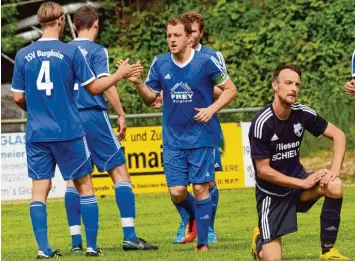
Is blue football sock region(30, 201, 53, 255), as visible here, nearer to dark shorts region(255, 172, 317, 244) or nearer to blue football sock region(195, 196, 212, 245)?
blue football sock region(195, 196, 212, 245)

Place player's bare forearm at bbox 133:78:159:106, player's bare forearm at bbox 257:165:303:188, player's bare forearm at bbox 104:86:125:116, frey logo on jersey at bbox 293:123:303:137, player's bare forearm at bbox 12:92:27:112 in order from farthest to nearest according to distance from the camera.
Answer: player's bare forearm at bbox 104:86:125:116
player's bare forearm at bbox 133:78:159:106
player's bare forearm at bbox 12:92:27:112
frey logo on jersey at bbox 293:123:303:137
player's bare forearm at bbox 257:165:303:188

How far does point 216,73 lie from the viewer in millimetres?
12133

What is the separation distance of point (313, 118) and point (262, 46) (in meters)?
15.3

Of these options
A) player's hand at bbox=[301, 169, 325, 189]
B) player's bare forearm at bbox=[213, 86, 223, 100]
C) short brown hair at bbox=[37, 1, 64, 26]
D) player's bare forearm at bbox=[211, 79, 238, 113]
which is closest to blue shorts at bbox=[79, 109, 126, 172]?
player's bare forearm at bbox=[211, 79, 238, 113]

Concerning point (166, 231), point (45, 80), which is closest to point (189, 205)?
point (166, 231)

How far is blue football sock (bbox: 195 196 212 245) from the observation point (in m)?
12.0

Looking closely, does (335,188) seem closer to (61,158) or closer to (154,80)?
(61,158)

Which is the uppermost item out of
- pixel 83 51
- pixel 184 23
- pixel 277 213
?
pixel 184 23

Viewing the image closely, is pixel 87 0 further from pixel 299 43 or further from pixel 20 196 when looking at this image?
pixel 20 196

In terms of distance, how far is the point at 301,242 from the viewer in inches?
493

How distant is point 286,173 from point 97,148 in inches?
96.4

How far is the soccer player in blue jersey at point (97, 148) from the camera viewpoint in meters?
12.1

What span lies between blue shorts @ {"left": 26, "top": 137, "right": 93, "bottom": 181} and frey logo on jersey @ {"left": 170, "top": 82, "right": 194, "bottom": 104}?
117cm

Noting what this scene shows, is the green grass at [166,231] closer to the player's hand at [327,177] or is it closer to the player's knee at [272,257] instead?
the player's knee at [272,257]
